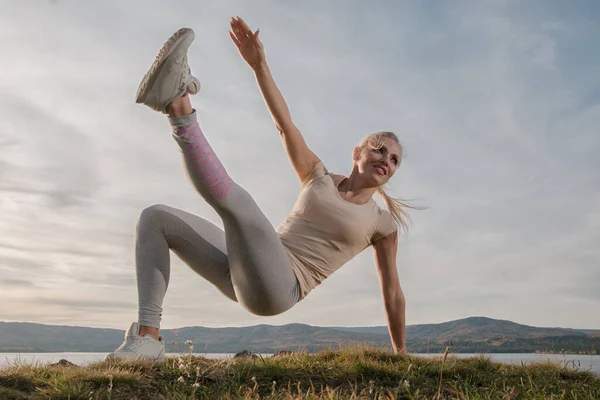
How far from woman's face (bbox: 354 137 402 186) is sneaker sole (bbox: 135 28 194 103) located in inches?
90.8

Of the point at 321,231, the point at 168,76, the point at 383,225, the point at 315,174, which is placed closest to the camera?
the point at 168,76

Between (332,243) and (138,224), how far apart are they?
5.92ft

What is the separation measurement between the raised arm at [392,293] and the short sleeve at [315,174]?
3.27 ft

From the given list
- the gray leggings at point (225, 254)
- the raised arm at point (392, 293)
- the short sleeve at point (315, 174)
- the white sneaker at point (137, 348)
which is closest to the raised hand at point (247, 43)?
the short sleeve at point (315, 174)

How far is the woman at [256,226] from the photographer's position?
4.23m

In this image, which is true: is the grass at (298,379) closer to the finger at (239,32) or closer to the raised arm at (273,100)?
the raised arm at (273,100)

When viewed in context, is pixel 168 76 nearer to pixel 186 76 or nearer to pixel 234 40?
pixel 186 76

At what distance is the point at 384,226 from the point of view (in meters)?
5.87

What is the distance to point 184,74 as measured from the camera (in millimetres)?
4180

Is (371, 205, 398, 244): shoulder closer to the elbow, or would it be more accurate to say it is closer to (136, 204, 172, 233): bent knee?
the elbow

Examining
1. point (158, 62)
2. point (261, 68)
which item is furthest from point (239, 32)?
point (158, 62)

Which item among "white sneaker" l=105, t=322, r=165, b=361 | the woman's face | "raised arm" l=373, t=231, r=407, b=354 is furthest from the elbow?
"white sneaker" l=105, t=322, r=165, b=361

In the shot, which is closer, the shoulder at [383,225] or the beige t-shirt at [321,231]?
the beige t-shirt at [321,231]

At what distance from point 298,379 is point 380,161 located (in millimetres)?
2280
